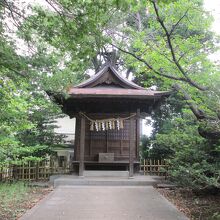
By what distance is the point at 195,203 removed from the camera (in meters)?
9.20

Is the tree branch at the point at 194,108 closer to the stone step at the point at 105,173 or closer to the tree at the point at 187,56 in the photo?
the tree at the point at 187,56

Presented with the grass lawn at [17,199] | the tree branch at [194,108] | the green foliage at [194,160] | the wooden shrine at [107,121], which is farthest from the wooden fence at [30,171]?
the tree branch at [194,108]

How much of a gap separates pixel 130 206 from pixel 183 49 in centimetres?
563

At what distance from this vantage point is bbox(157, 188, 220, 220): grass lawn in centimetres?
763

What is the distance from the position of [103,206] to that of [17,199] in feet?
10.6

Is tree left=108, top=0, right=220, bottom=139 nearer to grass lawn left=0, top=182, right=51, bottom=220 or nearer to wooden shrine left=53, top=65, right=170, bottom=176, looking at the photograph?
wooden shrine left=53, top=65, right=170, bottom=176

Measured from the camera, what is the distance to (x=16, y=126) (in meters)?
8.86

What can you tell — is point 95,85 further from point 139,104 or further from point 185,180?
point 185,180

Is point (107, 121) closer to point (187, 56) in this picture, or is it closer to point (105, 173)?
point (105, 173)

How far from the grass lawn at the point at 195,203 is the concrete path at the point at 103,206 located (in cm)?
52

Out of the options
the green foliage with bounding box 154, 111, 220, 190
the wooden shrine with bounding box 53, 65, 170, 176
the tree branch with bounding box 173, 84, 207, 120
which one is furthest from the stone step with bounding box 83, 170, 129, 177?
the tree branch with bounding box 173, 84, 207, 120

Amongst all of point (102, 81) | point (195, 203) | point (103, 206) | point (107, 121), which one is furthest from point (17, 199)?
point (102, 81)

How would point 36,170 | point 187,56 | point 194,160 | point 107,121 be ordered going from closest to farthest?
1. point 194,160
2. point 187,56
3. point 107,121
4. point 36,170

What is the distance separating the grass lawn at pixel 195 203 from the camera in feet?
25.0
